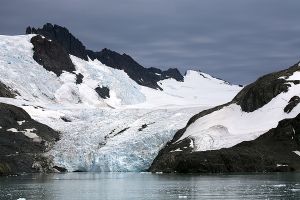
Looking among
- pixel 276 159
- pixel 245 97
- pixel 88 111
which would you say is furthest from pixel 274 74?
pixel 88 111

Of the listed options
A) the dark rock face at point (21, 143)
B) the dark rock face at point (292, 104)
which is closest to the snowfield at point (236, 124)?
the dark rock face at point (292, 104)

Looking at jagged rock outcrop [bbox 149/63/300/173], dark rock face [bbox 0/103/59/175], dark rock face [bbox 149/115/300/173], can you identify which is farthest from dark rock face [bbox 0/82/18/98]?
dark rock face [bbox 149/115/300/173]

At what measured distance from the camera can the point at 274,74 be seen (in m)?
147

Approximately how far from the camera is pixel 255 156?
110375 millimetres

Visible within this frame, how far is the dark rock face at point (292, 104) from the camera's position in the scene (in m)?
124

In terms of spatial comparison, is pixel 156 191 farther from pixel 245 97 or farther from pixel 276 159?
pixel 245 97

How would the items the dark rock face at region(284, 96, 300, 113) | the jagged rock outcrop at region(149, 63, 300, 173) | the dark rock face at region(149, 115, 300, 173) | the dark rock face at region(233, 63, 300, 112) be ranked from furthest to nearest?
the dark rock face at region(233, 63, 300, 112) → the dark rock face at region(284, 96, 300, 113) → the jagged rock outcrop at region(149, 63, 300, 173) → the dark rock face at region(149, 115, 300, 173)

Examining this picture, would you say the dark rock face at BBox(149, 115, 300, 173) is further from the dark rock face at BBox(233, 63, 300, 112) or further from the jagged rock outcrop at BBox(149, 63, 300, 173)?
the dark rock face at BBox(233, 63, 300, 112)

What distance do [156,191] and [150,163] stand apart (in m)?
69.5

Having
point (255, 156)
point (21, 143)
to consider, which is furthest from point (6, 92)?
point (255, 156)

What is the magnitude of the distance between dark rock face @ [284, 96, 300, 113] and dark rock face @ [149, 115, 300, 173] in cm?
532

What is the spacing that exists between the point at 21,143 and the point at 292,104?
196 feet

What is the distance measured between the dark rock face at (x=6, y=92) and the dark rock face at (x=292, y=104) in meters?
93.3

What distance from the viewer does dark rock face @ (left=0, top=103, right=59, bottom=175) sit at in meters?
128
